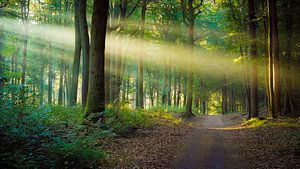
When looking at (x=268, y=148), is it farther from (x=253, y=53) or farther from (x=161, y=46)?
(x=161, y=46)

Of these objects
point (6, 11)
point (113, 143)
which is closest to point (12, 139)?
point (113, 143)

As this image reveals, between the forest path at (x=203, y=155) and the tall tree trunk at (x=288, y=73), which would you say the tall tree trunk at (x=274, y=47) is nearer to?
the tall tree trunk at (x=288, y=73)

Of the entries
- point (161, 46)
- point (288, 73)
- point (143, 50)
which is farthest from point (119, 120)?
point (161, 46)

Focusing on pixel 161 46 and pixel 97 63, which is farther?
pixel 161 46

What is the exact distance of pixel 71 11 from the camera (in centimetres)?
2767

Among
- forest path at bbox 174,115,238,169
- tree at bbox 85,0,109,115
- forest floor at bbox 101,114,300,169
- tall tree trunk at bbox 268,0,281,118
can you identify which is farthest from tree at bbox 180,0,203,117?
tree at bbox 85,0,109,115

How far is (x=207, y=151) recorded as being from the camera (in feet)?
32.6

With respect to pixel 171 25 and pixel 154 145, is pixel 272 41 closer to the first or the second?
pixel 154 145

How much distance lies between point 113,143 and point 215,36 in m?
25.2

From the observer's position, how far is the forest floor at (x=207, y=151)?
7.90 metres

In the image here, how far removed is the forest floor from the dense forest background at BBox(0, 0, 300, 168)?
242cm

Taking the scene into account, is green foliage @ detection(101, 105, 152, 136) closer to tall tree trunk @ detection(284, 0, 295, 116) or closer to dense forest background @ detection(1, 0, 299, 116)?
dense forest background @ detection(1, 0, 299, 116)

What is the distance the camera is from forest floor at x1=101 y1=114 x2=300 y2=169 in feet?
25.9

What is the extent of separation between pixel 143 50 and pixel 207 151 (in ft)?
63.5
